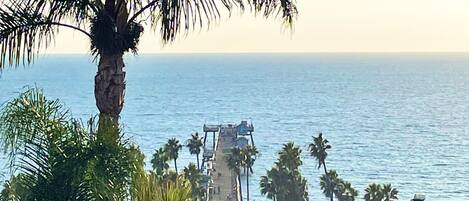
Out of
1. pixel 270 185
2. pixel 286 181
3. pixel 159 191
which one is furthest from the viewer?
pixel 270 185

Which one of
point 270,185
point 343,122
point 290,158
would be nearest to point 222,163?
point 290,158

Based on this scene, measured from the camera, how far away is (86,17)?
20.7ft

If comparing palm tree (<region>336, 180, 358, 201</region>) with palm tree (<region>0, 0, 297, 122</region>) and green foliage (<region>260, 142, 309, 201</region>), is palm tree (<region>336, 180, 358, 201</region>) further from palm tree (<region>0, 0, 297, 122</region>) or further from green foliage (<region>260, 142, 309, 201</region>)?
palm tree (<region>0, 0, 297, 122</region>)

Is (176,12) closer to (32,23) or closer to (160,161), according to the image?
(32,23)

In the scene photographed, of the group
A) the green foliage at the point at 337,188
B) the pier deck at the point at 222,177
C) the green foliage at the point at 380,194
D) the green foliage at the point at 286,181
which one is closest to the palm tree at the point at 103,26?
the green foliage at the point at 380,194

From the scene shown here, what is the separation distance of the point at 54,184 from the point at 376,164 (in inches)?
3299

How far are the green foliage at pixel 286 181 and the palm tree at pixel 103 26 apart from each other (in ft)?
148

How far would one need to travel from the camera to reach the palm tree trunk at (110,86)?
6.30m

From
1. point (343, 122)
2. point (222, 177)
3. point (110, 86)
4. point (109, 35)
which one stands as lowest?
point (222, 177)

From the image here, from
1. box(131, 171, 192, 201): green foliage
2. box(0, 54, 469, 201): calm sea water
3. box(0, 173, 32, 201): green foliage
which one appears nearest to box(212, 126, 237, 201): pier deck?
box(0, 54, 469, 201): calm sea water

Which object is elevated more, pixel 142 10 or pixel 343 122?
pixel 142 10

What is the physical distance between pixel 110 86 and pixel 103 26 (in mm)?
514

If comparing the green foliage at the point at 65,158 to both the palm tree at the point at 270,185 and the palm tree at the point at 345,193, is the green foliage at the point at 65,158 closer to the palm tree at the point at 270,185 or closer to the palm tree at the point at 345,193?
the palm tree at the point at 270,185

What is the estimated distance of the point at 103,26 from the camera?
20.7ft
